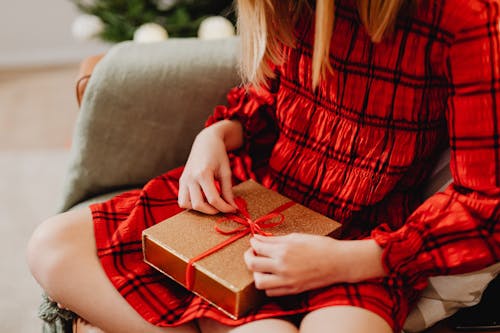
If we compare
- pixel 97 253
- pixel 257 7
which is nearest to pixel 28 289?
pixel 97 253

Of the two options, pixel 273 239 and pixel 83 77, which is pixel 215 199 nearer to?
pixel 273 239

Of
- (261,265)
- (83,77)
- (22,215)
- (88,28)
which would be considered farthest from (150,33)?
(261,265)

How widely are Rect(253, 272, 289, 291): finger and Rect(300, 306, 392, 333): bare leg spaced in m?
0.06

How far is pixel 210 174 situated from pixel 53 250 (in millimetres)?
257

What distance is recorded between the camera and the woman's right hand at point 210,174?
0.75m

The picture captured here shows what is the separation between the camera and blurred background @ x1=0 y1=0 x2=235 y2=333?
1372mm

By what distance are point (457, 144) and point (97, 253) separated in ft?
1.73

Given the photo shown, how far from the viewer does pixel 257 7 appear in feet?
2.60

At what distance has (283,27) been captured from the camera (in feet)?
2.60

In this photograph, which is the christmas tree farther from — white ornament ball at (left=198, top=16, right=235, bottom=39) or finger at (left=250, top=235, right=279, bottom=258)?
finger at (left=250, top=235, right=279, bottom=258)

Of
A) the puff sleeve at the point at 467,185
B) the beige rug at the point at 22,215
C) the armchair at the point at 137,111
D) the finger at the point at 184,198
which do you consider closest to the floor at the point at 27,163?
the beige rug at the point at 22,215

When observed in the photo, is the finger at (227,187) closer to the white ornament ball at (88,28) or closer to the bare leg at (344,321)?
the bare leg at (344,321)

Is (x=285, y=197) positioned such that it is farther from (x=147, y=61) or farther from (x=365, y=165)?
(x=147, y=61)

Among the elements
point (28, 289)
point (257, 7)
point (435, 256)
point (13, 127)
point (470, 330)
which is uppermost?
point (257, 7)
